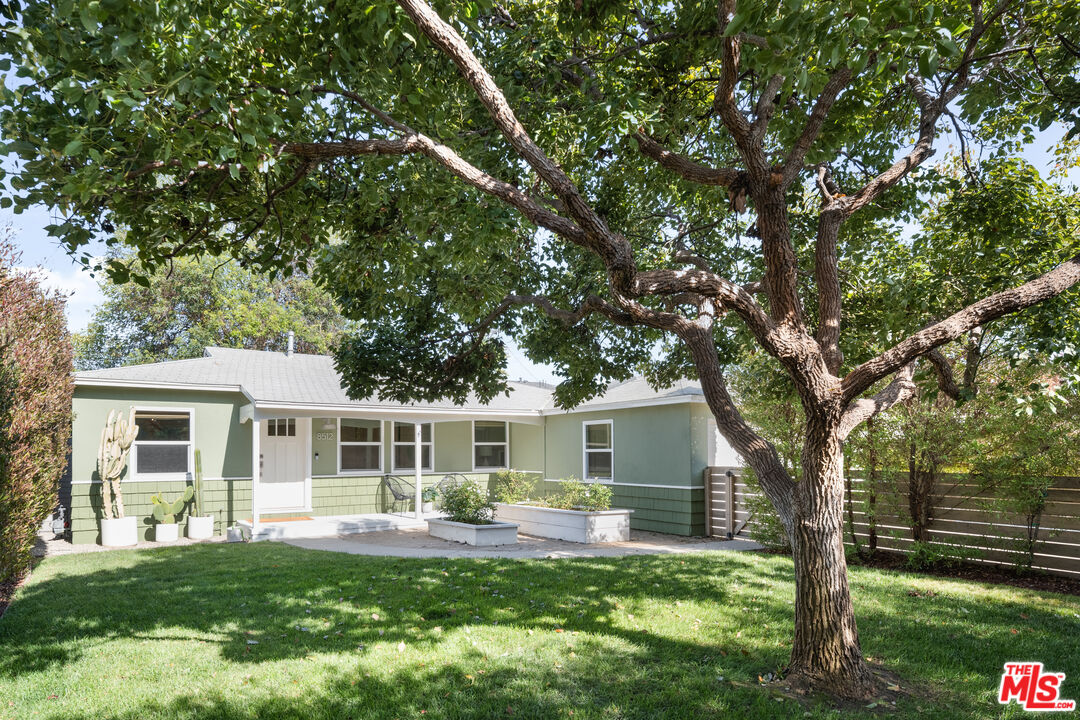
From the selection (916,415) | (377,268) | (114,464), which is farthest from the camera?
(114,464)

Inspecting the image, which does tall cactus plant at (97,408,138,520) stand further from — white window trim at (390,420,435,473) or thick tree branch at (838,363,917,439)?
thick tree branch at (838,363,917,439)

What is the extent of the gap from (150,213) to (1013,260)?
25.6ft

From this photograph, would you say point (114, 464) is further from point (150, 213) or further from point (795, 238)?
point (795, 238)

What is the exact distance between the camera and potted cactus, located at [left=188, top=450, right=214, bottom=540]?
1316 cm

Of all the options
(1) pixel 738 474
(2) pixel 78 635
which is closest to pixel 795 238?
(1) pixel 738 474

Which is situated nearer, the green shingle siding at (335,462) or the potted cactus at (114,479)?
the potted cactus at (114,479)

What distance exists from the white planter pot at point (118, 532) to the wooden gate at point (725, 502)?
10.9 meters

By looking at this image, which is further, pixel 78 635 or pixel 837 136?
pixel 837 136

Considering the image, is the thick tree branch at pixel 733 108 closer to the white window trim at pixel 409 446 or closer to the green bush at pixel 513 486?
the green bush at pixel 513 486

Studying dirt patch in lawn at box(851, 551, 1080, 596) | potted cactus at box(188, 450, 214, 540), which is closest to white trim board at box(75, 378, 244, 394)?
potted cactus at box(188, 450, 214, 540)

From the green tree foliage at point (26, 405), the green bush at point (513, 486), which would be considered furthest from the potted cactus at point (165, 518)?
the green bush at point (513, 486)

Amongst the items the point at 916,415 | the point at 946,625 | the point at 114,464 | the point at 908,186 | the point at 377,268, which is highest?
the point at 908,186

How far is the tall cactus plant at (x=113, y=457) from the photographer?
12.3 m

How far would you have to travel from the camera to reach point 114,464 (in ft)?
40.6
